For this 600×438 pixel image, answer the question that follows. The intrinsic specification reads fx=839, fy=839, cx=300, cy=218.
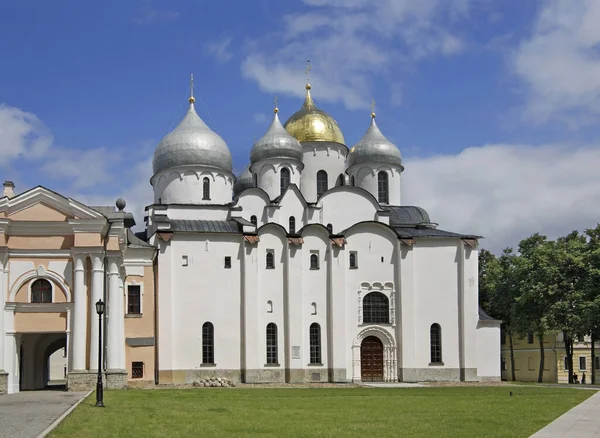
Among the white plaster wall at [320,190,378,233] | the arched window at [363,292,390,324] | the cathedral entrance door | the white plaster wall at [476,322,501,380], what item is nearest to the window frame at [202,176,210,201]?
the white plaster wall at [320,190,378,233]

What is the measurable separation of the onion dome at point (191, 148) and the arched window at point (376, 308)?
37.7ft

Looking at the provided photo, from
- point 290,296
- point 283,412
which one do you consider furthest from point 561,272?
point 283,412

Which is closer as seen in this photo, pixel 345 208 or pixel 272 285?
pixel 272 285

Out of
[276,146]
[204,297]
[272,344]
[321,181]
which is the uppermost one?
[276,146]

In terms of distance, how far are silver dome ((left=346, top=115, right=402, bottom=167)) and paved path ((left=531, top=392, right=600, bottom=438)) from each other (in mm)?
30709

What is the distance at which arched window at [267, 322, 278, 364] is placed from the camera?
4572 centimetres

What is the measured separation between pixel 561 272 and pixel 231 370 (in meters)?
→ 20.0

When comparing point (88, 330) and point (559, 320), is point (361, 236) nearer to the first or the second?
point (559, 320)

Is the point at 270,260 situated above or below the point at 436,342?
above

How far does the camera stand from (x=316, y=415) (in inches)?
870

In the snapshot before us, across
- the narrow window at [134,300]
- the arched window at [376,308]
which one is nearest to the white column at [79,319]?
the narrow window at [134,300]

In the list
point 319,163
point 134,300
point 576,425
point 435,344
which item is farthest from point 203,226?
point 576,425

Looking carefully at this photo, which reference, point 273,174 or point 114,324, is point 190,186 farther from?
point 114,324

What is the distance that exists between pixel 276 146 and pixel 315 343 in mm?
12685
